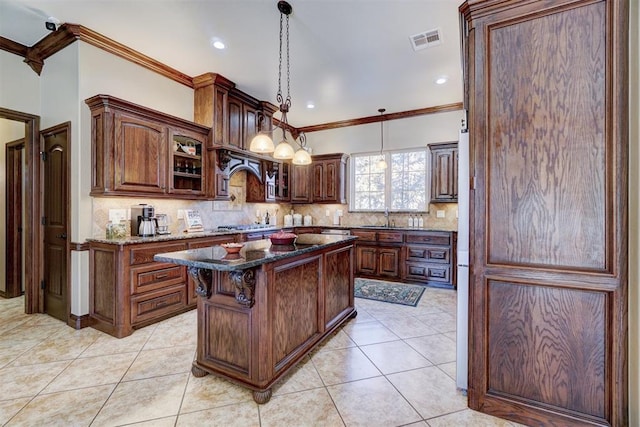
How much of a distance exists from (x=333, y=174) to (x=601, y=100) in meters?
4.51

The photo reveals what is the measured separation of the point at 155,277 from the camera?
3.17 metres

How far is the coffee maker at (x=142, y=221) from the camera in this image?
3293mm

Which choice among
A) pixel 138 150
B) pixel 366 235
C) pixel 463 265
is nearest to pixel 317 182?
pixel 366 235

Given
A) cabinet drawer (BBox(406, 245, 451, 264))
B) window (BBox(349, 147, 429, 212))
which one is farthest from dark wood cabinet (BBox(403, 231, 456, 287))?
window (BBox(349, 147, 429, 212))

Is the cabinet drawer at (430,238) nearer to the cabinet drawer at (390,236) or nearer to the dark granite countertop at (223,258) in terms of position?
the cabinet drawer at (390,236)

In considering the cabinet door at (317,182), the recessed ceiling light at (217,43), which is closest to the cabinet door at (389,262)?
the cabinet door at (317,182)

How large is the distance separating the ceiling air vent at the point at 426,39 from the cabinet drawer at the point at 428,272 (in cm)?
315

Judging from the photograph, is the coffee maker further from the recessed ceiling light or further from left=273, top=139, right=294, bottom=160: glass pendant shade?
the recessed ceiling light

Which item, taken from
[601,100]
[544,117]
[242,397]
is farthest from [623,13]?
[242,397]

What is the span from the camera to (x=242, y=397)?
1.95 metres

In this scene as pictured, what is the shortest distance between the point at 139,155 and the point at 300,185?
3295mm

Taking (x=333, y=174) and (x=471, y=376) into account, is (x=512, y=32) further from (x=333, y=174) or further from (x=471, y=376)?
(x=333, y=174)

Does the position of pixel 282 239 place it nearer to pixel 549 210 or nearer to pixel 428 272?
pixel 549 210

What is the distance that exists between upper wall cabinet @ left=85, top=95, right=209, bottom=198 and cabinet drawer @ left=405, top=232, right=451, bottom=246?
3.35 meters
